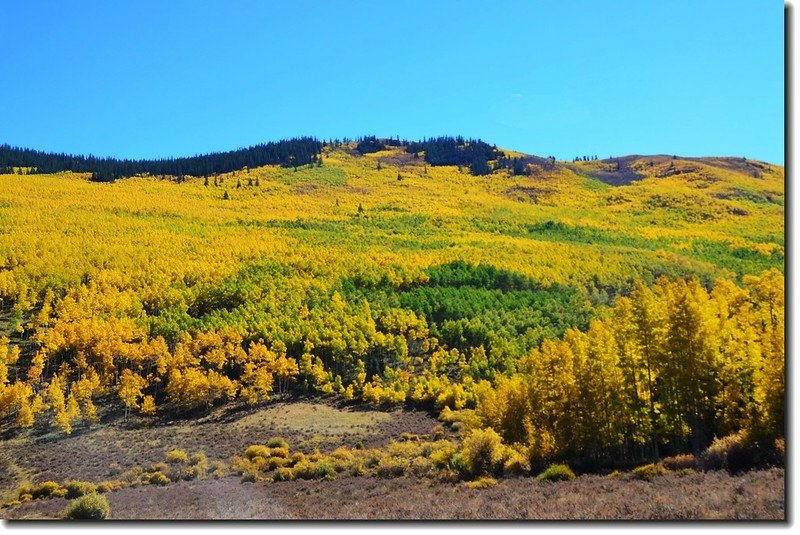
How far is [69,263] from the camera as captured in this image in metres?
29.8

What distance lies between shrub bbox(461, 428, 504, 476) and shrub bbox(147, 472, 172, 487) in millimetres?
6376

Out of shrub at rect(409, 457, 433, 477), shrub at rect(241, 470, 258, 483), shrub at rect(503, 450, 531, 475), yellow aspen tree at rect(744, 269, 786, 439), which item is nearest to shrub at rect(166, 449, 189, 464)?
shrub at rect(241, 470, 258, 483)

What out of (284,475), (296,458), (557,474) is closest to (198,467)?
(284,475)

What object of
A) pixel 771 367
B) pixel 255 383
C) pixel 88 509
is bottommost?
pixel 255 383

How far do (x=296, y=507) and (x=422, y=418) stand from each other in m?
15.0

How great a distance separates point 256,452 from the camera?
50.3 feet

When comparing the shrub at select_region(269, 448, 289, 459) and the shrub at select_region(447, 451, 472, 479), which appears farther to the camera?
the shrub at select_region(269, 448, 289, 459)

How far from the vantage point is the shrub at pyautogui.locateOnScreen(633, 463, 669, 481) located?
1006 centimetres

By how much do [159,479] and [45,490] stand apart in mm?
2109

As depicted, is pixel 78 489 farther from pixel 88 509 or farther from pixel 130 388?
pixel 130 388

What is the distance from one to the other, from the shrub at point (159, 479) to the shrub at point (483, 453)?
6.38m

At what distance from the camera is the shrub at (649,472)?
33.0 ft

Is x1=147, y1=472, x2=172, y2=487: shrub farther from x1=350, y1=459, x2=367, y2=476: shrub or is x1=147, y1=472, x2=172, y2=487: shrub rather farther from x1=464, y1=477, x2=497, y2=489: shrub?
x1=464, y1=477, x2=497, y2=489: shrub

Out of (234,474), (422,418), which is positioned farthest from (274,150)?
(234,474)
